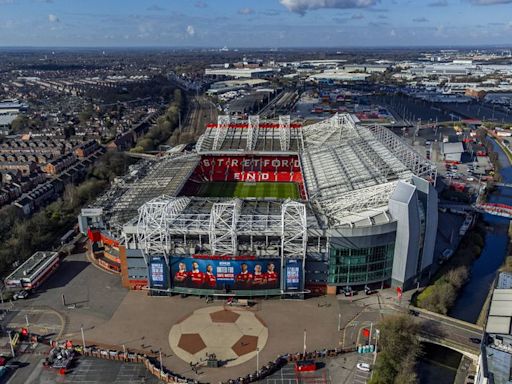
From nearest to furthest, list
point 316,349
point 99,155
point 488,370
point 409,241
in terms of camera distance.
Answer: point 488,370
point 316,349
point 409,241
point 99,155

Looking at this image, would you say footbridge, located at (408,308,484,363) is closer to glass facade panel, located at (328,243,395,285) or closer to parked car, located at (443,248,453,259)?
glass facade panel, located at (328,243,395,285)

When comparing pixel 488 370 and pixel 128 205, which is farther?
pixel 128 205

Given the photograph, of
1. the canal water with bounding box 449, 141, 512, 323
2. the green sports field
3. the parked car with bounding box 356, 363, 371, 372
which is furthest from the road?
the parked car with bounding box 356, 363, 371, 372

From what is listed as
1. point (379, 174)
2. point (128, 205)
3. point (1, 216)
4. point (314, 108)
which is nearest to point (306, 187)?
point (379, 174)

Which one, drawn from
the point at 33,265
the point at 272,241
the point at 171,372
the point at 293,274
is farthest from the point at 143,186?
the point at 171,372

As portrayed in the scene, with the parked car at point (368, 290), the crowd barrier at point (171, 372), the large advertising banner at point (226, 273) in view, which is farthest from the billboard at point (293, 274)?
the crowd barrier at point (171, 372)

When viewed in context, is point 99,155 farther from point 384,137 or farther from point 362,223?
point 362,223
